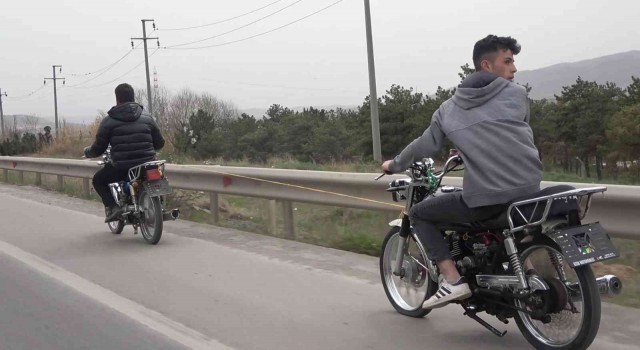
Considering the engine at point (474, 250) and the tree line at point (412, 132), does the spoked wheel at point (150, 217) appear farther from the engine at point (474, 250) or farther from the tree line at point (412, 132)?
the tree line at point (412, 132)

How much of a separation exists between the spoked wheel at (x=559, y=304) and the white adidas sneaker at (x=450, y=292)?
1.14 ft

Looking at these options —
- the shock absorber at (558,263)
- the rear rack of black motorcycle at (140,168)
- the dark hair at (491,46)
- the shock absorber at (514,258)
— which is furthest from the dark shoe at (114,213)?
the shock absorber at (558,263)

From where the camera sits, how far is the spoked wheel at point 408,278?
17.3 ft

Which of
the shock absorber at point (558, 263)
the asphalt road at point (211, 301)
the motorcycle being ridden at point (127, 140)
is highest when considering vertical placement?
the motorcycle being ridden at point (127, 140)

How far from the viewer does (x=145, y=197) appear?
9203 millimetres

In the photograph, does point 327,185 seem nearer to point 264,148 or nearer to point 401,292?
point 401,292

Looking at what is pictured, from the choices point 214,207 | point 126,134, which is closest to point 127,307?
point 126,134

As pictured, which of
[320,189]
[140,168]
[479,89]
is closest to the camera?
[479,89]

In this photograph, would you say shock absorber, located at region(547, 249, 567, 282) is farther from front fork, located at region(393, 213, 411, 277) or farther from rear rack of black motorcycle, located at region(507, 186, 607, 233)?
front fork, located at region(393, 213, 411, 277)

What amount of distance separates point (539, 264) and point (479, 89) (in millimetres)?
1129

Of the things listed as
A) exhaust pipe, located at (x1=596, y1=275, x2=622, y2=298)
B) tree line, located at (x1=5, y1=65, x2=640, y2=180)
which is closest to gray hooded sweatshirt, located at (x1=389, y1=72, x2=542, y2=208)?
exhaust pipe, located at (x1=596, y1=275, x2=622, y2=298)

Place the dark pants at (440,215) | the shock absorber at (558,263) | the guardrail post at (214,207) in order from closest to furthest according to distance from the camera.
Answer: the shock absorber at (558,263)
the dark pants at (440,215)
the guardrail post at (214,207)

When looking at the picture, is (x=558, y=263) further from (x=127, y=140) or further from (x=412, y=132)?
(x=412, y=132)

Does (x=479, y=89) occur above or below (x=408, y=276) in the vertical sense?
above
